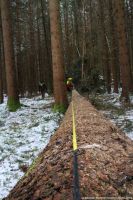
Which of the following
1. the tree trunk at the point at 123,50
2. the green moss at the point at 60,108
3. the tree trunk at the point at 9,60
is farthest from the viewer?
the tree trunk at the point at 123,50

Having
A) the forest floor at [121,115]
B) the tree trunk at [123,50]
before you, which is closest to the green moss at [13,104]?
the forest floor at [121,115]

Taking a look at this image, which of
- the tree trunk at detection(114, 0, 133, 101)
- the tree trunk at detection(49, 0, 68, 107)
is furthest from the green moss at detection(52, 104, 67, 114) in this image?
the tree trunk at detection(114, 0, 133, 101)

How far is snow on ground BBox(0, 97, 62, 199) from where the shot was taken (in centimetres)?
810

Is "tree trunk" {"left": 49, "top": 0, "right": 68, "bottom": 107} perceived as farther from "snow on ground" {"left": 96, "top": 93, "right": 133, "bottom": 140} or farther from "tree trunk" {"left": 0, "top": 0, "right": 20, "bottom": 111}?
"tree trunk" {"left": 0, "top": 0, "right": 20, "bottom": 111}

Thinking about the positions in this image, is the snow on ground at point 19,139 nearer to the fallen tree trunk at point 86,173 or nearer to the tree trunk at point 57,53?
the tree trunk at point 57,53

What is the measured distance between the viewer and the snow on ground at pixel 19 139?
8.10m

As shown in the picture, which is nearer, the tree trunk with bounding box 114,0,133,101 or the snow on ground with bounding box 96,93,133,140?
the snow on ground with bounding box 96,93,133,140

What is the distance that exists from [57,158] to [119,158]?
763 mm

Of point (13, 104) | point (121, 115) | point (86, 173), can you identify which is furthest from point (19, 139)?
point (86, 173)

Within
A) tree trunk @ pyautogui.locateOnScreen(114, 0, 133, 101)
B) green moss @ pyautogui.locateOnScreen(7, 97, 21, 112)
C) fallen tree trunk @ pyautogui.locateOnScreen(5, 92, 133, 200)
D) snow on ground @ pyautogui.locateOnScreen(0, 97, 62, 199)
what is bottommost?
snow on ground @ pyautogui.locateOnScreen(0, 97, 62, 199)

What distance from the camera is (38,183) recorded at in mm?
3695

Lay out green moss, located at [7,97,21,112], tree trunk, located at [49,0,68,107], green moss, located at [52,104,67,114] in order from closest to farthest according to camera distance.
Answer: green moss, located at [52,104,67,114]
tree trunk, located at [49,0,68,107]
green moss, located at [7,97,21,112]

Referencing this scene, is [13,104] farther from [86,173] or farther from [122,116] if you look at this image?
[86,173]

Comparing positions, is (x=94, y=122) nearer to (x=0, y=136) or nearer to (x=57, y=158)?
(x=57, y=158)
